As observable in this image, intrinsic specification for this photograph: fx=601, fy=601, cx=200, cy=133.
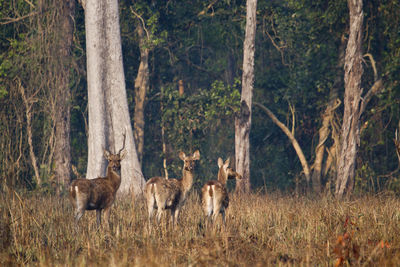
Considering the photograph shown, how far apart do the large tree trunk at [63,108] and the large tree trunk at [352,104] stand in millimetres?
7877

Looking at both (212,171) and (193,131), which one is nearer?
(193,131)

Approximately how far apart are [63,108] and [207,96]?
4922mm

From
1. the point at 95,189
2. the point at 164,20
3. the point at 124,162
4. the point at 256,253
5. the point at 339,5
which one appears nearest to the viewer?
the point at 256,253

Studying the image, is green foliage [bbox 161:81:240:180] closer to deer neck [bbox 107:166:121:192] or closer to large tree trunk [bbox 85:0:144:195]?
large tree trunk [bbox 85:0:144:195]

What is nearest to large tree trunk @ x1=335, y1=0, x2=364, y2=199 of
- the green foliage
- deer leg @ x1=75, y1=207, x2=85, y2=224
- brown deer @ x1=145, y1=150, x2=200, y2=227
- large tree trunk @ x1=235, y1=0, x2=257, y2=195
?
large tree trunk @ x1=235, y1=0, x2=257, y2=195

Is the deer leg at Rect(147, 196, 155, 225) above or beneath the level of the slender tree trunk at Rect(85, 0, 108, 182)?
beneath

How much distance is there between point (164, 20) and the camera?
21422 mm

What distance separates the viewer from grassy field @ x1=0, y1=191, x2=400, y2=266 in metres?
7.21

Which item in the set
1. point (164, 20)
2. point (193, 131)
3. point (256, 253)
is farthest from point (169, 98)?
point (256, 253)

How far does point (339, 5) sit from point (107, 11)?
7.31 m

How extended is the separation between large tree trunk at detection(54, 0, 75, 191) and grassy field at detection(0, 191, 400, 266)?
7052 millimetres

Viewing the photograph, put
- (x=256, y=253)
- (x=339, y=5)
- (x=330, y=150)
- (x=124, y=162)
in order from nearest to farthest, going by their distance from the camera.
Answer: (x=256, y=253)
(x=124, y=162)
(x=339, y=5)
(x=330, y=150)

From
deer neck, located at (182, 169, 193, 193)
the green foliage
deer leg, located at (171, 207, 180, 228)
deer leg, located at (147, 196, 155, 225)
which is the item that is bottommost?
deer leg, located at (171, 207, 180, 228)

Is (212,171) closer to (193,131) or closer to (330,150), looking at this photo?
(193,131)
